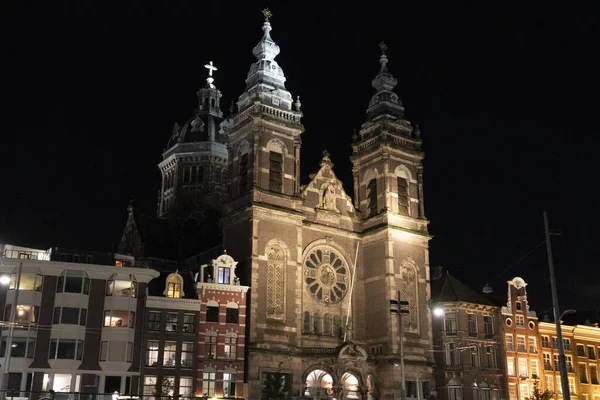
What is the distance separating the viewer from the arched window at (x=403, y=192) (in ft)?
222

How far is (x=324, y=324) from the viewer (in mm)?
61281

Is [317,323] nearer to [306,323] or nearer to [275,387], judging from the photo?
[306,323]

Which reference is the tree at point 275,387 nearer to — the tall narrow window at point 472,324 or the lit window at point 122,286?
the lit window at point 122,286

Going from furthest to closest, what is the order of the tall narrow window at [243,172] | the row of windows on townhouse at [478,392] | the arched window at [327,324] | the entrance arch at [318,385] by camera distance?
the row of windows on townhouse at [478,392] → the tall narrow window at [243,172] → the arched window at [327,324] → the entrance arch at [318,385]

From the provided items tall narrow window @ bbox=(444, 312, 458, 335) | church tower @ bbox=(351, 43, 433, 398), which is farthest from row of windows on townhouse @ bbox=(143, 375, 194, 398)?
tall narrow window @ bbox=(444, 312, 458, 335)

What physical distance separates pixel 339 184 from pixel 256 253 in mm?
12495

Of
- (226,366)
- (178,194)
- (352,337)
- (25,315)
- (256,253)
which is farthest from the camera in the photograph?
(178,194)

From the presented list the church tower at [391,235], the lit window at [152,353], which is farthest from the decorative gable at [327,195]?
the lit window at [152,353]

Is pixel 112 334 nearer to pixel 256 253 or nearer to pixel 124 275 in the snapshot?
pixel 124 275

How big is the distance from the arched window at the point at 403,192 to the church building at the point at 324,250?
0.10m

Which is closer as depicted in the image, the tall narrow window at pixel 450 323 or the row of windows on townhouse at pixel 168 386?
the row of windows on townhouse at pixel 168 386

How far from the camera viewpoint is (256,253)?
188 feet

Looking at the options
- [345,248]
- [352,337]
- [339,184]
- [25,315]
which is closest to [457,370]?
[352,337]

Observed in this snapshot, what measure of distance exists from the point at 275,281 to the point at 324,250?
6877mm
